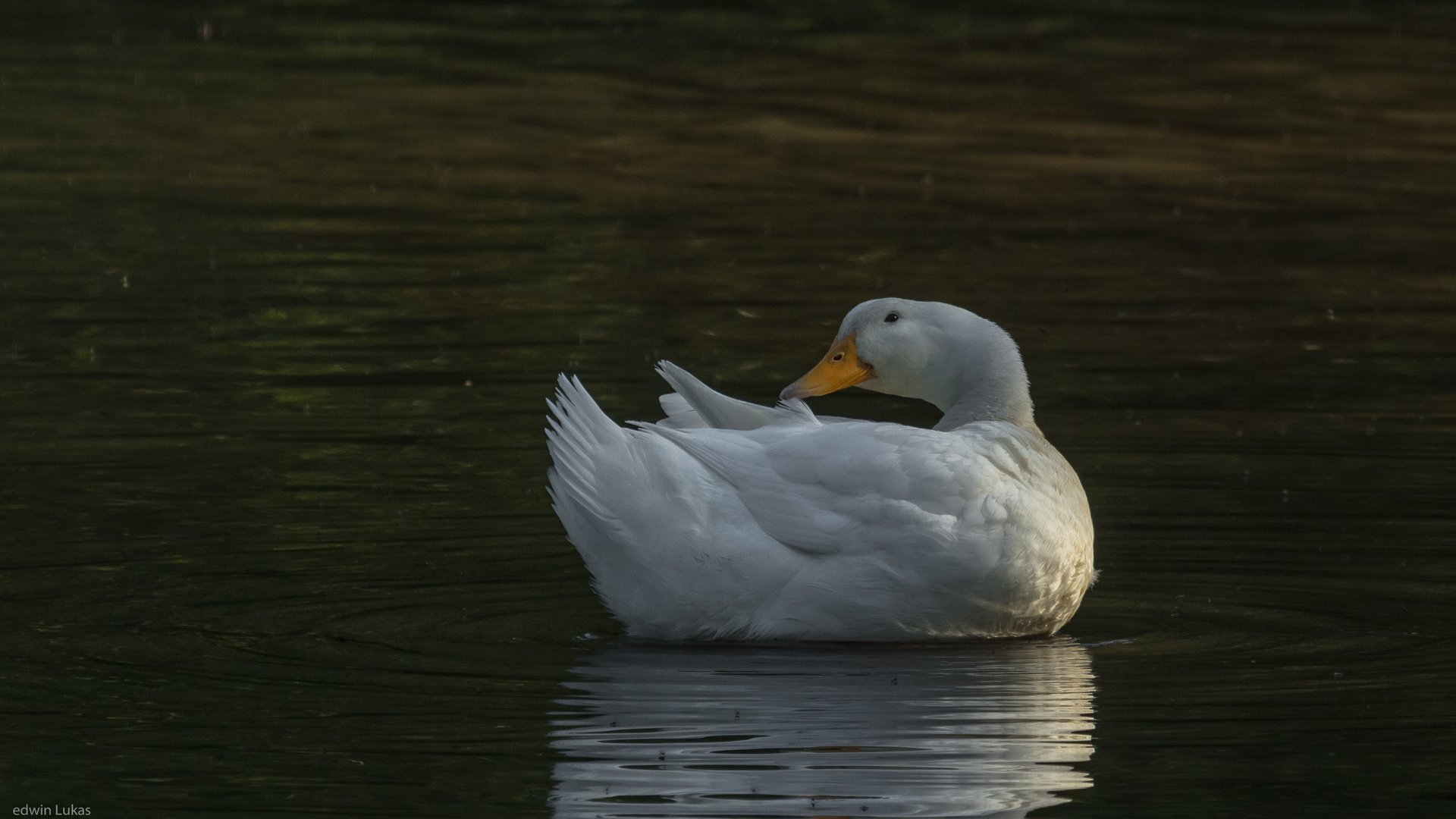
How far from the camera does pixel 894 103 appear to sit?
71.2ft

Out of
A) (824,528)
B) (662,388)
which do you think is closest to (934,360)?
(824,528)

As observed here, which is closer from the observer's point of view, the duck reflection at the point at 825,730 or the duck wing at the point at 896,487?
the duck reflection at the point at 825,730

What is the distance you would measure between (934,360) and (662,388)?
3.41 metres

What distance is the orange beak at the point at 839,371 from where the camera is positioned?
26.6 feet

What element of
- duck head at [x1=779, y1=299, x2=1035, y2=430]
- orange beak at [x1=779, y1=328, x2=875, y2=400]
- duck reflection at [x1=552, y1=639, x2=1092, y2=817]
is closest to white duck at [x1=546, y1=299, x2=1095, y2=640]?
duck reflection at [x1=552, y1=639, x2=1092, y2=817]

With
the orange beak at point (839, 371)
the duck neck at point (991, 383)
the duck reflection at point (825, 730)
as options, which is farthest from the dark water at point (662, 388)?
the orange beak at point (839, 371)

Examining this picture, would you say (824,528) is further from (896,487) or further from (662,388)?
(662,388)

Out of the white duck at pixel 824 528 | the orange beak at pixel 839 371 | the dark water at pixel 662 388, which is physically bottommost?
the dark water at pixel 662 388

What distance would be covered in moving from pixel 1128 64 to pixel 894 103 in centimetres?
374

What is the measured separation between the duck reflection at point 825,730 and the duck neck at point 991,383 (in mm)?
812

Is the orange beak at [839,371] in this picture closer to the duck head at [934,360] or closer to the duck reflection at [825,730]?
the duck head at [934,360]

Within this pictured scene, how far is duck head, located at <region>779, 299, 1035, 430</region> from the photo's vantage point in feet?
26.0

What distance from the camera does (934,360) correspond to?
806 cm

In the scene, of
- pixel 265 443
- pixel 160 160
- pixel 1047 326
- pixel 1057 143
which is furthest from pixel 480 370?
pixel 1057 143
